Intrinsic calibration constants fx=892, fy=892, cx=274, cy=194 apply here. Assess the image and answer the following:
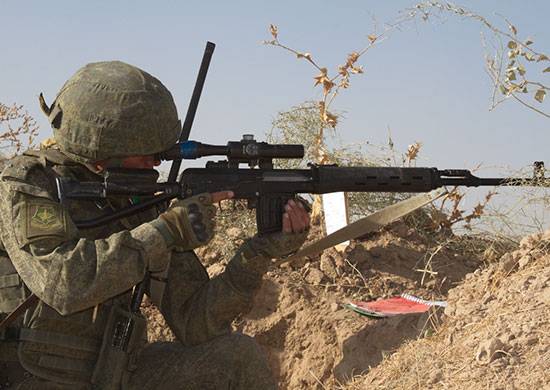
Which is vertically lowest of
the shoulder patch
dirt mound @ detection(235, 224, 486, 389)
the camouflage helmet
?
dirt mound @ detection(235, 224, 486, 389)

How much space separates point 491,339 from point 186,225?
158cm

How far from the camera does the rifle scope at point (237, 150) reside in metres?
4.16

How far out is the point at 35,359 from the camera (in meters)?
4.11

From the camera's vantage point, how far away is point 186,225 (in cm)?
390

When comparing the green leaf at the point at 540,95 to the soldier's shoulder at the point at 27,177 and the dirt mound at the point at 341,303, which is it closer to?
the dirt mound at the point at 341,303

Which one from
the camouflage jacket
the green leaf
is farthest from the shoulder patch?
the green leaf

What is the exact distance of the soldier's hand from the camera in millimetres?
3898

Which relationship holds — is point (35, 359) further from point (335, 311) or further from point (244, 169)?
point (335, 311)

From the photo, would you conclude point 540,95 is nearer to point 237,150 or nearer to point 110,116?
point 237,150

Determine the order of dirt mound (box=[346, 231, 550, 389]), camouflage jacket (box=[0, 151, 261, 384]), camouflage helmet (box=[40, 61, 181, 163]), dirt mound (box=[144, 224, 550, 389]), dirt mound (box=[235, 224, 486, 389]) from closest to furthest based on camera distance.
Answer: camouflage jacket (box=[0, 151, 261, 384]) < camouflage helmet (box=[40, 61, 181, 163]) < dirt mound (box=[346, 231, 550, 389]) < dirt mound (box=[144, 224, 550, 389]) < dirt mound (box=[235, 224, 486, 389])

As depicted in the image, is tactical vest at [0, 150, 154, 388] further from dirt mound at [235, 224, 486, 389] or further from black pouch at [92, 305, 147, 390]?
dirt mound at [235, 224, 486, 389]

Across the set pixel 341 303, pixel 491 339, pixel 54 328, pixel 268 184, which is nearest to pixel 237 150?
pixel 268 184

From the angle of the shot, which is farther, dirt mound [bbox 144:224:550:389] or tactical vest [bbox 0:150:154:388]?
dirt mound [bbox 144:224:550:389]

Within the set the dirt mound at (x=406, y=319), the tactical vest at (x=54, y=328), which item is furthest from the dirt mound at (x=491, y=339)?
the tactical vest at (x=54, y=328)
